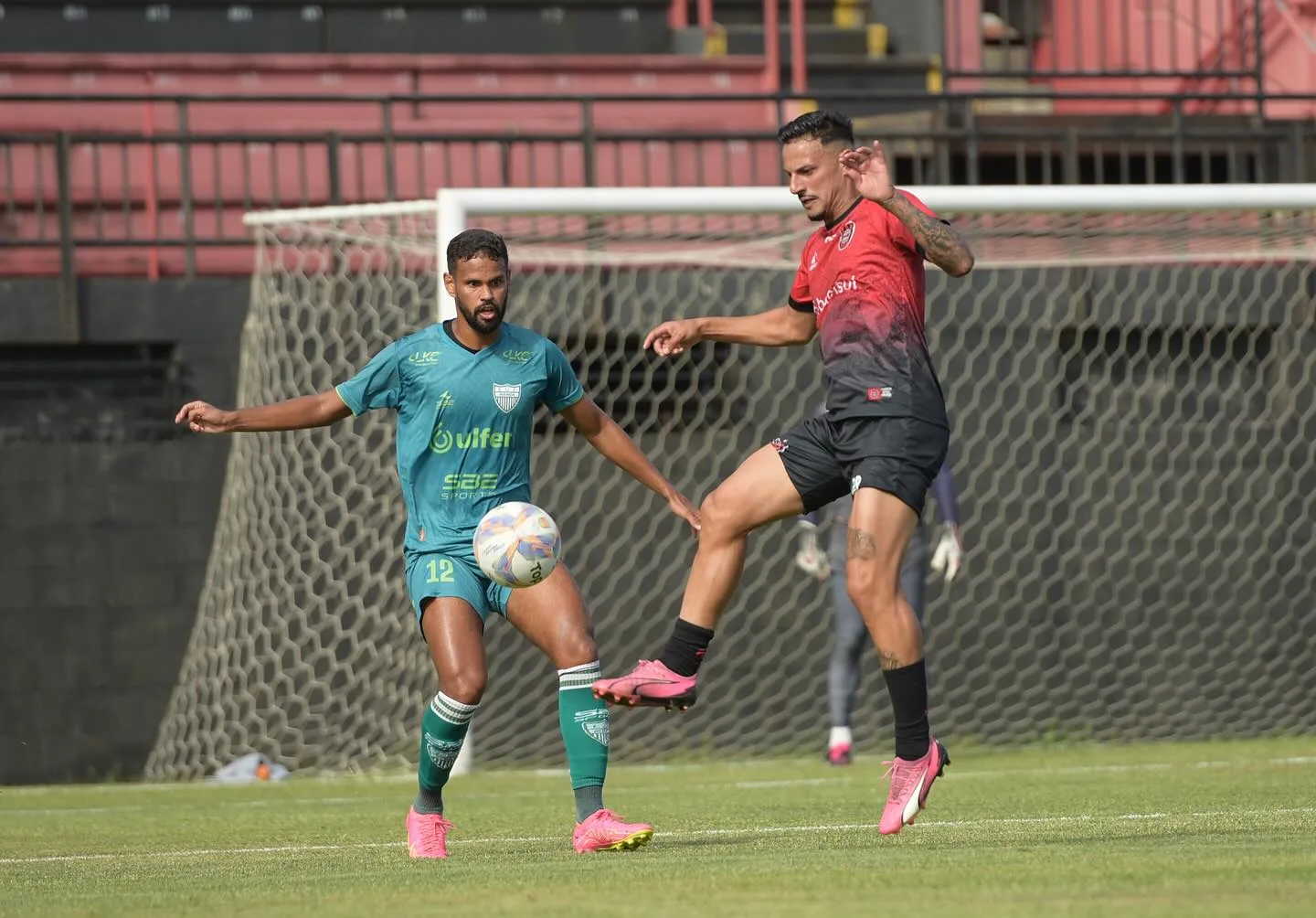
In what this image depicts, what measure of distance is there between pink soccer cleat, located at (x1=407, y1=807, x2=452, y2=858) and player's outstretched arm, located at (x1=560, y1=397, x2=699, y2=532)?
1.29 metres

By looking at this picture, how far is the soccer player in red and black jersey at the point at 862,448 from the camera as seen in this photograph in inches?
234

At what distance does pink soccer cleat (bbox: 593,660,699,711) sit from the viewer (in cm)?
594

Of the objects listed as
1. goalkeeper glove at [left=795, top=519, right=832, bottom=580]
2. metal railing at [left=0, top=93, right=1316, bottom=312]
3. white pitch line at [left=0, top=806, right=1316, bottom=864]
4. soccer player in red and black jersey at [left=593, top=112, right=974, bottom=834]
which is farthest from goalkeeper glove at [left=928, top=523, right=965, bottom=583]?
soccer player in red and black jersey at [left=593, top=112, right=974, bottom=834]

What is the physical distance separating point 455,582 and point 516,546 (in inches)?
14.2

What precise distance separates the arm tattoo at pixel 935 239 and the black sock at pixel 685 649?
53.0 inches

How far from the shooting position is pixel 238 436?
11.5 meters

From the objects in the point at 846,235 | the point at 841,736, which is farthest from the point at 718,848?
the point at 841,736

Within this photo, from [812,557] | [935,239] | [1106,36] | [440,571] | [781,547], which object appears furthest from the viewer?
[1106,36]

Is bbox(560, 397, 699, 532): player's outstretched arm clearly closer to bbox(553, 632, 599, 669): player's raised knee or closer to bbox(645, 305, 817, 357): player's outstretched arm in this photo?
bbox(645, 305, 817, 357): player's outstretched arm

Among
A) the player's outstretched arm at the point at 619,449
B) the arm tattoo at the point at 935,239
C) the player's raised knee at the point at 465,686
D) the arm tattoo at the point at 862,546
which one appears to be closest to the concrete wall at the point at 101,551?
the player's outstretched arm at the point at 619,449

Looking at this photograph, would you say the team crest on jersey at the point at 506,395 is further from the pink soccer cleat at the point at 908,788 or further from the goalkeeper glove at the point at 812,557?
the goalkeeper glove at the point at 812,557

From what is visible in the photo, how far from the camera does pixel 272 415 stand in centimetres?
648

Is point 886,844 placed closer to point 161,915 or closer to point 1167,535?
point 161,915

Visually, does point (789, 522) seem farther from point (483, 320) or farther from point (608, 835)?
point (608, 835)
